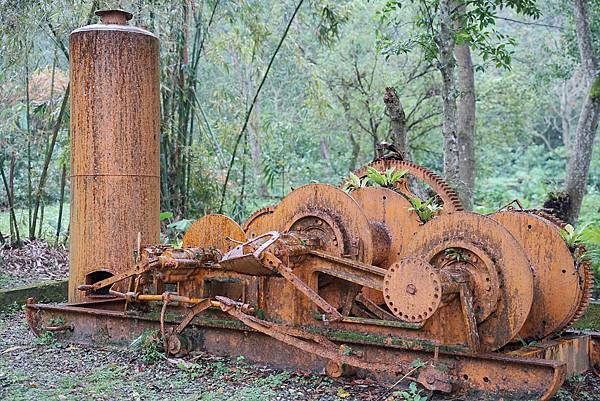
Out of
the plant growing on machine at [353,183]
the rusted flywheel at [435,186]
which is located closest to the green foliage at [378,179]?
the plant growing on machine at [353,183]

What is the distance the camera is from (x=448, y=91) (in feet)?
29.0

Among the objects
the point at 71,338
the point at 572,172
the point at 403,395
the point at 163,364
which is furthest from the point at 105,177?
the point at 572,172

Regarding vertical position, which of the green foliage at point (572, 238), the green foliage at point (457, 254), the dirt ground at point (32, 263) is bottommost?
the dirt ground at point (32, 263)

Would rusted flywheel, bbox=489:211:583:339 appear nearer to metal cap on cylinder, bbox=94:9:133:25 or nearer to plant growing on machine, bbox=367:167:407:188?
plant growing on machine, bbox=367:167:407:188

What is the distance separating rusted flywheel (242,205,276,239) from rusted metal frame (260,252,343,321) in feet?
2.86

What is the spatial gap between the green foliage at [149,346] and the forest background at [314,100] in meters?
3.08

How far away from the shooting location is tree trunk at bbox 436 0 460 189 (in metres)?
8.75

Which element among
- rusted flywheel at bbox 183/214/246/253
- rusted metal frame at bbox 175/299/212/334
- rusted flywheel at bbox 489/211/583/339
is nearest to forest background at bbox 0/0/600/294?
rusted flywheel at bbox 489/211/583/339

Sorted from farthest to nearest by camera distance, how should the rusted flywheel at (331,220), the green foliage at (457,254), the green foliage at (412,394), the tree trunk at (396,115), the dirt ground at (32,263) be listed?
the dirt ground at (32,263) → the tree trunk at (396,115) → the rusted flywheel at (331,220) → the green foliage at (457,254) → the green foliage at (412,394)

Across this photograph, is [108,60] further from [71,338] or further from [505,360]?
[505,360]

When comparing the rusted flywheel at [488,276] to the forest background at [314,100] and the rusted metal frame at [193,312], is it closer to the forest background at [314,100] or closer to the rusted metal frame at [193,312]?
the forest background at [314,100]

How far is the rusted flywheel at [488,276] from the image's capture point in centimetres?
450

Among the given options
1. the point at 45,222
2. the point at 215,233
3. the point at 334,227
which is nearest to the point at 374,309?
the point at 334,227

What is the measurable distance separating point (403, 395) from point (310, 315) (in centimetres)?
98
